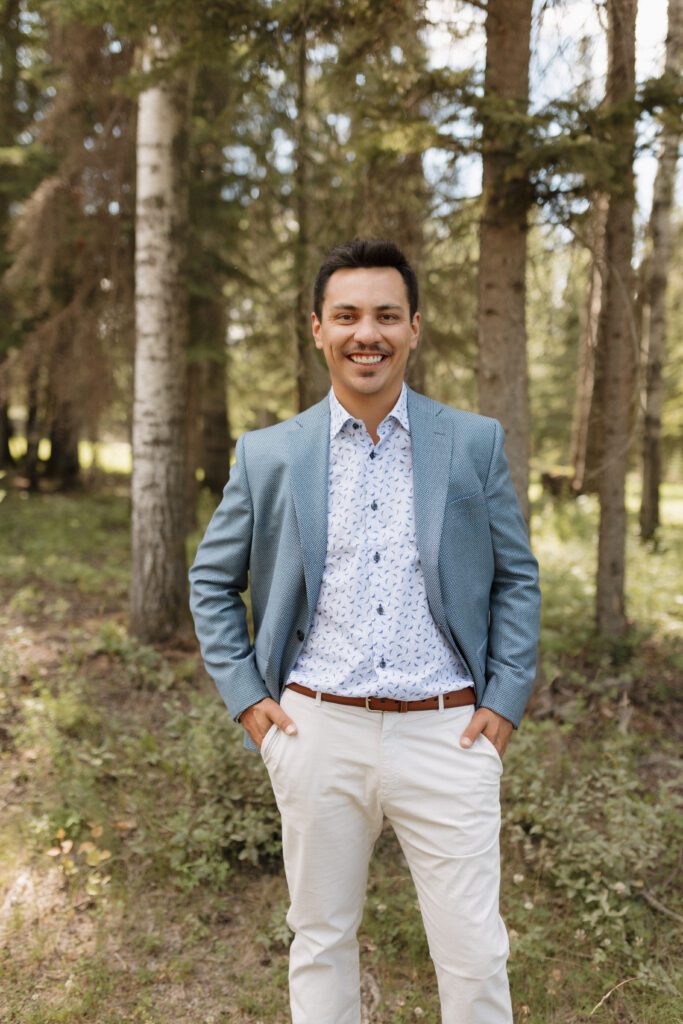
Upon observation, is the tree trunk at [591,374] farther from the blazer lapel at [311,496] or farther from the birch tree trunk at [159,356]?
the birch tree trunk at [159,356]

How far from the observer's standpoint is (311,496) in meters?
2.35

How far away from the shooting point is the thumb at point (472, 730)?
2.29 m

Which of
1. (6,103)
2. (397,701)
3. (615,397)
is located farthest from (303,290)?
(6,103)

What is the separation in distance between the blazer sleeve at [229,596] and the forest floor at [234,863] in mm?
1518

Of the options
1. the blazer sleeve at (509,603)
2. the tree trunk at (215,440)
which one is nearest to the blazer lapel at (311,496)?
the blazer sleeve at (509,603)

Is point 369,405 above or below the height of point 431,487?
above

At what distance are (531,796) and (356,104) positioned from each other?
3560mm

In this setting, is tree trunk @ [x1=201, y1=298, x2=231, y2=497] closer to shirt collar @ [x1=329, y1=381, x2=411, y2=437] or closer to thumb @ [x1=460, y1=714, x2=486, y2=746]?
shirt collar @ [x1=329, y1=381, x2=411, y2=437]

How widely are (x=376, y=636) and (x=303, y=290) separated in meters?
3.84

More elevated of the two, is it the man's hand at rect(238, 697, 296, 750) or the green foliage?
the man's hand at rect(238, 697, 296, 750)

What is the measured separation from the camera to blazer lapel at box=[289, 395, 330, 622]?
233cm

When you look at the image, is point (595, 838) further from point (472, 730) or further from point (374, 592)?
point (374, 592)

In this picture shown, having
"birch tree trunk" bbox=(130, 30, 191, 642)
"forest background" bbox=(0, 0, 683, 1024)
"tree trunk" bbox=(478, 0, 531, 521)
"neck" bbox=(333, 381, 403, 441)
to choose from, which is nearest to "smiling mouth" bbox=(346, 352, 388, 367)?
"neck" bbox=(333, 381, 403, 441)

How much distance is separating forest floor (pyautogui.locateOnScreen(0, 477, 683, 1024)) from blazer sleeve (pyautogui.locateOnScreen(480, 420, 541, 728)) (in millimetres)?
1459
